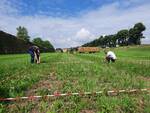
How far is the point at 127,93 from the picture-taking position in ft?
27.5

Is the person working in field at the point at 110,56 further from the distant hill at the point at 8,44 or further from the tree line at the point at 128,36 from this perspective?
the tree line at the point at 128,36

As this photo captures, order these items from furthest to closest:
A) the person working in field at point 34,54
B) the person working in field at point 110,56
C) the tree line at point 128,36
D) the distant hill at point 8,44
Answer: the tree line at point 128,36 < the distant hill at point 8,44 < the person working in field at point 34,54 < the person working in field at point 110,56

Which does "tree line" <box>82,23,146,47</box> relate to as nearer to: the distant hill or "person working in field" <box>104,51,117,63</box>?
the distant hill

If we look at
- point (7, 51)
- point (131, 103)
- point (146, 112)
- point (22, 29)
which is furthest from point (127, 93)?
point (22, 29)

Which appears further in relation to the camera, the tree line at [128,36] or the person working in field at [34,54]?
the tree line at [128,36]

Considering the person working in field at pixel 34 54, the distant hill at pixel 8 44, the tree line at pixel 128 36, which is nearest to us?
the person working in field at pixel 34 54

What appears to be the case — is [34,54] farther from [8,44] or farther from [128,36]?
[128,36]

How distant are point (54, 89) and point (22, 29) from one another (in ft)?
440

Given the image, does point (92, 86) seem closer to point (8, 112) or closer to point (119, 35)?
point (8, 112)

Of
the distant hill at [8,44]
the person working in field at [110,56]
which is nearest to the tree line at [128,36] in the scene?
the distant hill at [8,44]

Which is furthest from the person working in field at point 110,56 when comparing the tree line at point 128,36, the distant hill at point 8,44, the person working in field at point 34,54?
the tree line at point 128,36

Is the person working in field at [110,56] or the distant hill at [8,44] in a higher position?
the distant hill at [8,44]

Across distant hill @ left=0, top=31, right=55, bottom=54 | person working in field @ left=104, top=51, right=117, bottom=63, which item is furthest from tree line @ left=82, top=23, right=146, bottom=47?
person working in field @ left=104, top=51, right=117, bottom=63

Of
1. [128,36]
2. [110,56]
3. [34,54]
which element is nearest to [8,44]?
[34,54]
